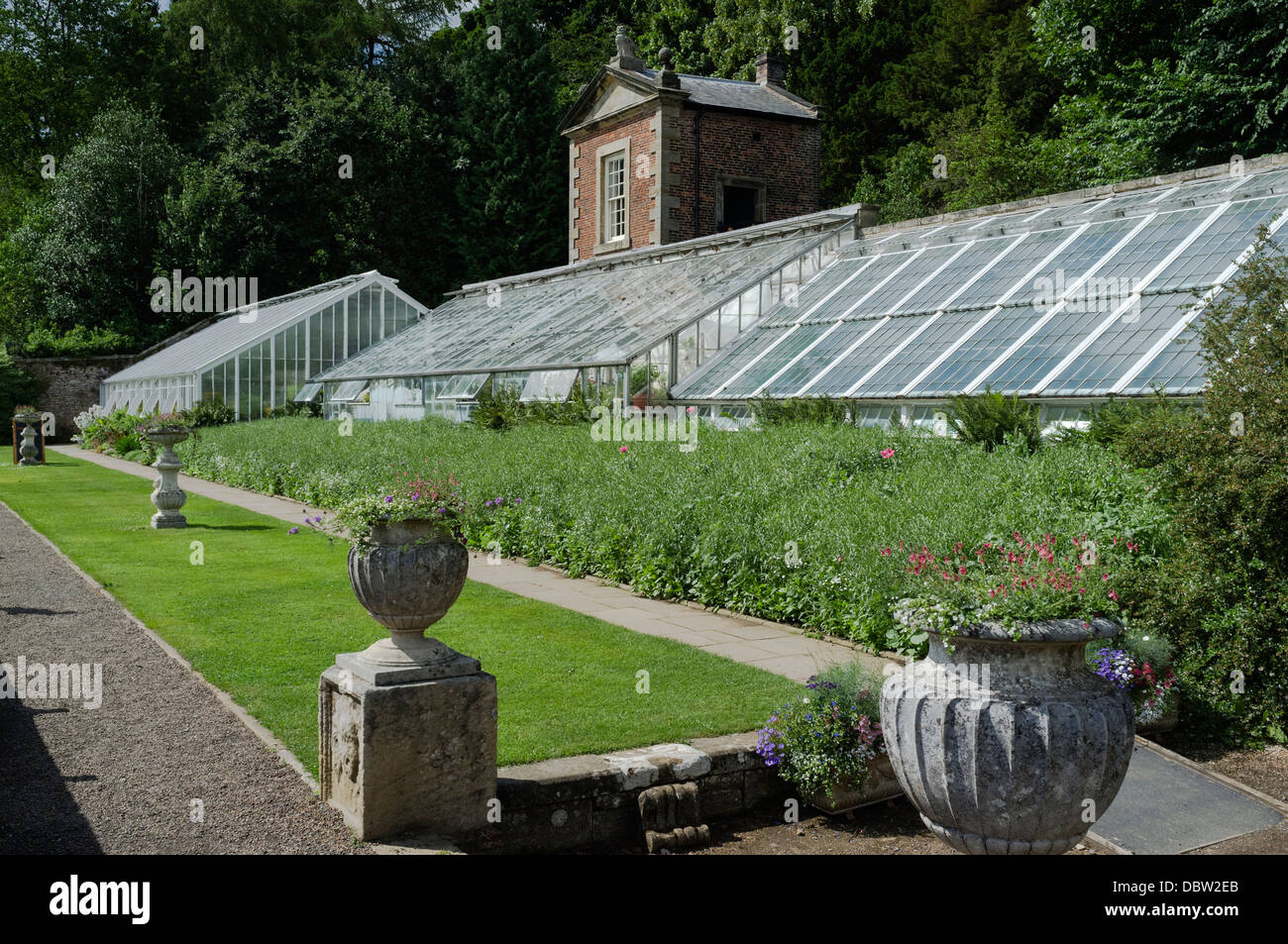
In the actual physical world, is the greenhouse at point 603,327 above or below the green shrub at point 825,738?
above

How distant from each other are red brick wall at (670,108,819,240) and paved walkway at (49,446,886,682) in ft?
54.5

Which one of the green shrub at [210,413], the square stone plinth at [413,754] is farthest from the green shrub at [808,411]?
the green shrub at [210,413]

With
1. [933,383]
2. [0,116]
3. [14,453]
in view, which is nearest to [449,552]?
[933,383]

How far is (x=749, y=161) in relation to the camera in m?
27.6

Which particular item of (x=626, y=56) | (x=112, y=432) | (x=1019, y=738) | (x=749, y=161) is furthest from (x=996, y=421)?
(x=112, y=432)

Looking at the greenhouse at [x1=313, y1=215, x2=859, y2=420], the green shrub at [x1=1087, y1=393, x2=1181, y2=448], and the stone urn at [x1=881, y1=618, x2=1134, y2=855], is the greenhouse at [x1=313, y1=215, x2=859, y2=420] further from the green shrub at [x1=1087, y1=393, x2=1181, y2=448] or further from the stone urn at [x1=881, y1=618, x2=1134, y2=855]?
the stone urn at [x1=881, y1=618, x2=1134, y2=855]

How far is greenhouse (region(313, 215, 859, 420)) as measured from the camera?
53.6 ft

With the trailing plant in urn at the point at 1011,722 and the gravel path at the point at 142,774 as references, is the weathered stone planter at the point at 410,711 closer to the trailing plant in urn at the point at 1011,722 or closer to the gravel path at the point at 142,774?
the gravel path at the point at 142,774

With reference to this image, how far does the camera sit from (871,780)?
5211 millimetres

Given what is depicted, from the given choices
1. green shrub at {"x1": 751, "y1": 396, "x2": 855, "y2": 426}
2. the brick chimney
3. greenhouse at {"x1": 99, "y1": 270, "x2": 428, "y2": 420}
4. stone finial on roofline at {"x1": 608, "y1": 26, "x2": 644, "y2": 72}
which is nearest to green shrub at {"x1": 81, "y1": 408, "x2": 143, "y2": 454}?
greenhouse at {"x1": 99, "y1": 270, "x2": 428, "y2": 420}

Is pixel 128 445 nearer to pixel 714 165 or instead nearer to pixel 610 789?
pixel 714 165

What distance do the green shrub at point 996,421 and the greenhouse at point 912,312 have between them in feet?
2.41

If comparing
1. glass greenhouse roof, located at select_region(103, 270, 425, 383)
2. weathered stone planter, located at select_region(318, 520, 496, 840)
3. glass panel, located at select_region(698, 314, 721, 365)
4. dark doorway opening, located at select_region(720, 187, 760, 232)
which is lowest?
weathered stone planter, located at select_region(318, 520, 496, 840)

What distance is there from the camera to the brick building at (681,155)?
86.8ft
